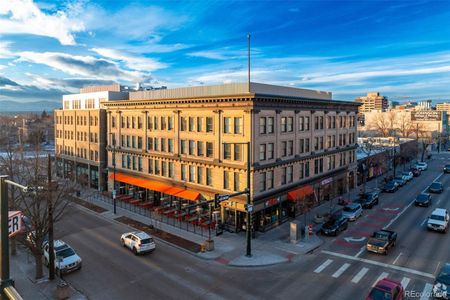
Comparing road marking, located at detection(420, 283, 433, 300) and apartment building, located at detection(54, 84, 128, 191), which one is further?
apartment building, located at detection(54, 84, 128, 191)

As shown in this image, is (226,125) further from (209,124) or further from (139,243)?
(139,243)

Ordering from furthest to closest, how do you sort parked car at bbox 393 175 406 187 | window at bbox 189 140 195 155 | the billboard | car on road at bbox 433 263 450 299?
the billboard, parked car at bbox 393 175 406 187, window at bbox 189 140 195 155, car on road at bbox 433 263 450 299

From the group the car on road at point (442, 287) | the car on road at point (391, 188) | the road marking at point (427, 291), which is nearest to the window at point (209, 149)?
the road marking at point (427, 291)

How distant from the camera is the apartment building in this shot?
5544 centimetres

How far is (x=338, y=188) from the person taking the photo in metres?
51.7

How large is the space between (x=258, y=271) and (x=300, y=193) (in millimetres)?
16132

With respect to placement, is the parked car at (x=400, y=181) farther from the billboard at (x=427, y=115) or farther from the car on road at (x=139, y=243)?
the billboard at (x=427, y=115)

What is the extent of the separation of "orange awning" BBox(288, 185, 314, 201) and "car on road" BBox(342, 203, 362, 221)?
477 centimetres

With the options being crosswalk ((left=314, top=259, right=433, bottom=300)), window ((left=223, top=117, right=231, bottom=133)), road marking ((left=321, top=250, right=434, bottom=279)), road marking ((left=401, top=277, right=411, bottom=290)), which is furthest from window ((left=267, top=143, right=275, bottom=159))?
road marking ((left=401, top=277, right=411, bottom=290))

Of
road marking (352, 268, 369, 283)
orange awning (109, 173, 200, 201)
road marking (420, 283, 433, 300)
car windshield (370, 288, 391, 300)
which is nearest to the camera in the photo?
car windshield (370, 288, 391, 300)

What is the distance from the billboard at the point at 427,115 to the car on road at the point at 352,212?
434ft

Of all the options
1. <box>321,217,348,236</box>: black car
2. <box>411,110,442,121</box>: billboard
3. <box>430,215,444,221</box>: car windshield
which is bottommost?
<box>321,217,348,236</box>: black car

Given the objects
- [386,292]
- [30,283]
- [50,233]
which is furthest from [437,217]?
[30,283]

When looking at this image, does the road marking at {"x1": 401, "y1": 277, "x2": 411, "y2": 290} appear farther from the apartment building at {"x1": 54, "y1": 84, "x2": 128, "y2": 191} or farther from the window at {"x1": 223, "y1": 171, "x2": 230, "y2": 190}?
the apartment building at {"x1": 54, "y1": 84, "x2": 128, "y2": 191}
